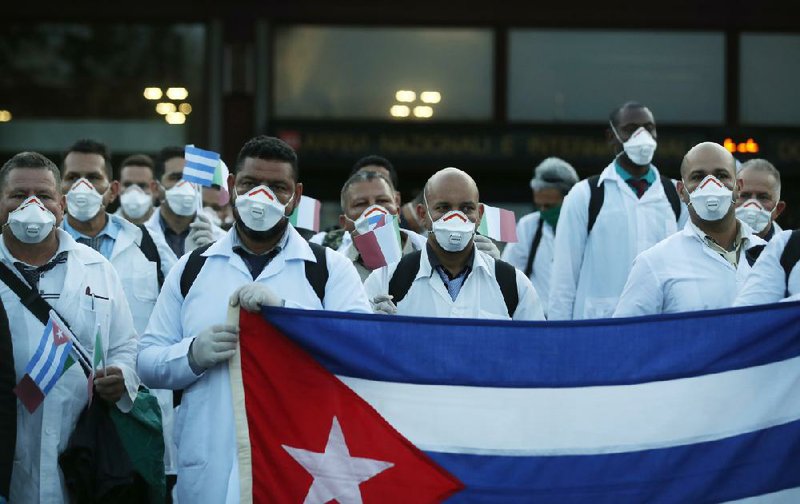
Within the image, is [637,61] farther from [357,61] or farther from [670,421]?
[670,421]

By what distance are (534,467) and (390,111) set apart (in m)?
10.3

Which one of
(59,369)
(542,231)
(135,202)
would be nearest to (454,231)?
(59,369)

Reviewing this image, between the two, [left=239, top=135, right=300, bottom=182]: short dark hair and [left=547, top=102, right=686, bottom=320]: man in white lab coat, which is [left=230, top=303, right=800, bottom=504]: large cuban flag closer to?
[left=239, top=135, right=300, bottom=182]: short dark hair

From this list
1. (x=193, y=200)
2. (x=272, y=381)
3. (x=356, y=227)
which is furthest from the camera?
(x=193, y=200)

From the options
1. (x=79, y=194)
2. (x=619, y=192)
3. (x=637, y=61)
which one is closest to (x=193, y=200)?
(x=79, y=194)

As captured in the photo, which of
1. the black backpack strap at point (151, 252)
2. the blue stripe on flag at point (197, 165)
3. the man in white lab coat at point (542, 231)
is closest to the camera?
the black backpack strap at point (151, 252)

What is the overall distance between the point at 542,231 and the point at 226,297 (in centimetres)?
515

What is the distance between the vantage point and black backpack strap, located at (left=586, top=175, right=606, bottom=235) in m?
8.66

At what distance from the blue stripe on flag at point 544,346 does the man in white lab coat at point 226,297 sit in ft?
0.47

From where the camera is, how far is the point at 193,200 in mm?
9469

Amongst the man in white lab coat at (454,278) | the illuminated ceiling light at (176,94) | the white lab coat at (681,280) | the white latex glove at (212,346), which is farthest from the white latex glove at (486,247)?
the illuminated ceiling light at (176,94)

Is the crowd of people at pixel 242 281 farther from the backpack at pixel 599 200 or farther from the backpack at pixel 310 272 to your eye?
the backpack at pixel 599 200

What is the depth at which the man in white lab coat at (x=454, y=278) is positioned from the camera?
20.8 ft

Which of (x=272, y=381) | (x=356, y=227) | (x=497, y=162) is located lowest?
(x=272, y=381)
